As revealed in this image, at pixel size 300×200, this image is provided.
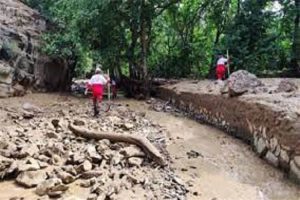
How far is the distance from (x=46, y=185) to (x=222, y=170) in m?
4.04

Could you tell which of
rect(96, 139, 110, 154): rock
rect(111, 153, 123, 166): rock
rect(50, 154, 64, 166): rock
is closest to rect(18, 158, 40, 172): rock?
rect(50, 154, 64, 166): rock

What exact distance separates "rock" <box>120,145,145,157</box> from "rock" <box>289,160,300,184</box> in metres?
3.29

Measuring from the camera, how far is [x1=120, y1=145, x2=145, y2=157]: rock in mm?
9432

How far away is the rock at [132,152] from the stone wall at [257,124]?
3.18m

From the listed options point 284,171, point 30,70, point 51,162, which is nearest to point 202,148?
point 284,171

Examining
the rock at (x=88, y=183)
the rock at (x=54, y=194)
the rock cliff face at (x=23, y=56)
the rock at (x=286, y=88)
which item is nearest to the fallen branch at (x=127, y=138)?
the rock at (x=88, y=183)

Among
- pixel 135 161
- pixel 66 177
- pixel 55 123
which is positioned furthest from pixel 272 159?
pixel 55 123

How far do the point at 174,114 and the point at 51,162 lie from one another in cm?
755

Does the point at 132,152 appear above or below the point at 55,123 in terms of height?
below

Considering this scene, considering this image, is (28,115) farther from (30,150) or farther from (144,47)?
(144,47)

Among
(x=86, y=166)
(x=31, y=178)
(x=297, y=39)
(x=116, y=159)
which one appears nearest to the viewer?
(x=31, y=178)

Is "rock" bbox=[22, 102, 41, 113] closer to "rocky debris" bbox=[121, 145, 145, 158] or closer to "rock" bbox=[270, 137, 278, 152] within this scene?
"rocky debris" bbox=[121, 145, 145, 158]

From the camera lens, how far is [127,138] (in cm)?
1026

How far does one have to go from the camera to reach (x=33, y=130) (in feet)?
37.3
